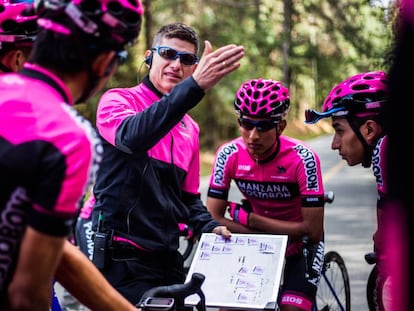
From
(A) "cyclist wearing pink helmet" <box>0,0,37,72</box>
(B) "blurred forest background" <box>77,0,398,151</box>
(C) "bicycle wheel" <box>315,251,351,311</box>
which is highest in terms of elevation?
(B) "blurred forest background" <box>77,0,398,151</box>

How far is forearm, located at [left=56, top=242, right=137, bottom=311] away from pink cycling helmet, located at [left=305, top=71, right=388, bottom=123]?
7.93ft

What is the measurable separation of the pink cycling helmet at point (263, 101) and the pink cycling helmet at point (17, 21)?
217 centimetres

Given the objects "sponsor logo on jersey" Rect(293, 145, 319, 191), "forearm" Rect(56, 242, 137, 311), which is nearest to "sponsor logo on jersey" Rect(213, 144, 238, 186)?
"sponsor logo on jersey" Rect(293, 145, 319, 191)

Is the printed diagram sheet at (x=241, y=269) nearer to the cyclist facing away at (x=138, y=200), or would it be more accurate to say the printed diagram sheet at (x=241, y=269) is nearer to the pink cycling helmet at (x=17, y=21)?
the cyclist facing away at (x=138, y=200)

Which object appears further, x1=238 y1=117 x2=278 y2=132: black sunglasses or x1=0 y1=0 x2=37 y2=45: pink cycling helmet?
x1=238 y1=117 x2=278 y2=132: black sunglasses

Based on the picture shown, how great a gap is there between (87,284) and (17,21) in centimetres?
135

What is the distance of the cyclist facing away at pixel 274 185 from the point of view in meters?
5.19

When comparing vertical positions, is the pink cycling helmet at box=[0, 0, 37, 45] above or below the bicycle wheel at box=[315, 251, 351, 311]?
above

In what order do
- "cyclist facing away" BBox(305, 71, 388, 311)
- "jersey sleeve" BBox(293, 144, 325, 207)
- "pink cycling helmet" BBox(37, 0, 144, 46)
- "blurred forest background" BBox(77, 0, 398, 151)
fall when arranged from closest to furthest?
"pink cycling helmet" BBox(37, 0, 144, 46) → "cyclist facing away" BBox(305, 71, 388, 311) → "jersey sleeve" BBox(293, 144, 325, 207) → "blurred forest background" BBox(77, 0, 398, 151)

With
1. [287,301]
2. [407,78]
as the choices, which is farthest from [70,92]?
[287,301]

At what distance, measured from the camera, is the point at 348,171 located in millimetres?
23984

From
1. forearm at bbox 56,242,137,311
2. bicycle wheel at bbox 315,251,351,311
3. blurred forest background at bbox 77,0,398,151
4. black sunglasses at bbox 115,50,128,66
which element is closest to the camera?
black sunglasses at bbox 115,50,128,66

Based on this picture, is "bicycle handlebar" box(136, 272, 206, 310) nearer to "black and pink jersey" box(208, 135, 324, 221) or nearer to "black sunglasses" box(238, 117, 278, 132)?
"black and pink jersey" box(208, 135, 324, 221)

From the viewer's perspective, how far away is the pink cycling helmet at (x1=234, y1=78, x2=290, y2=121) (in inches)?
209
